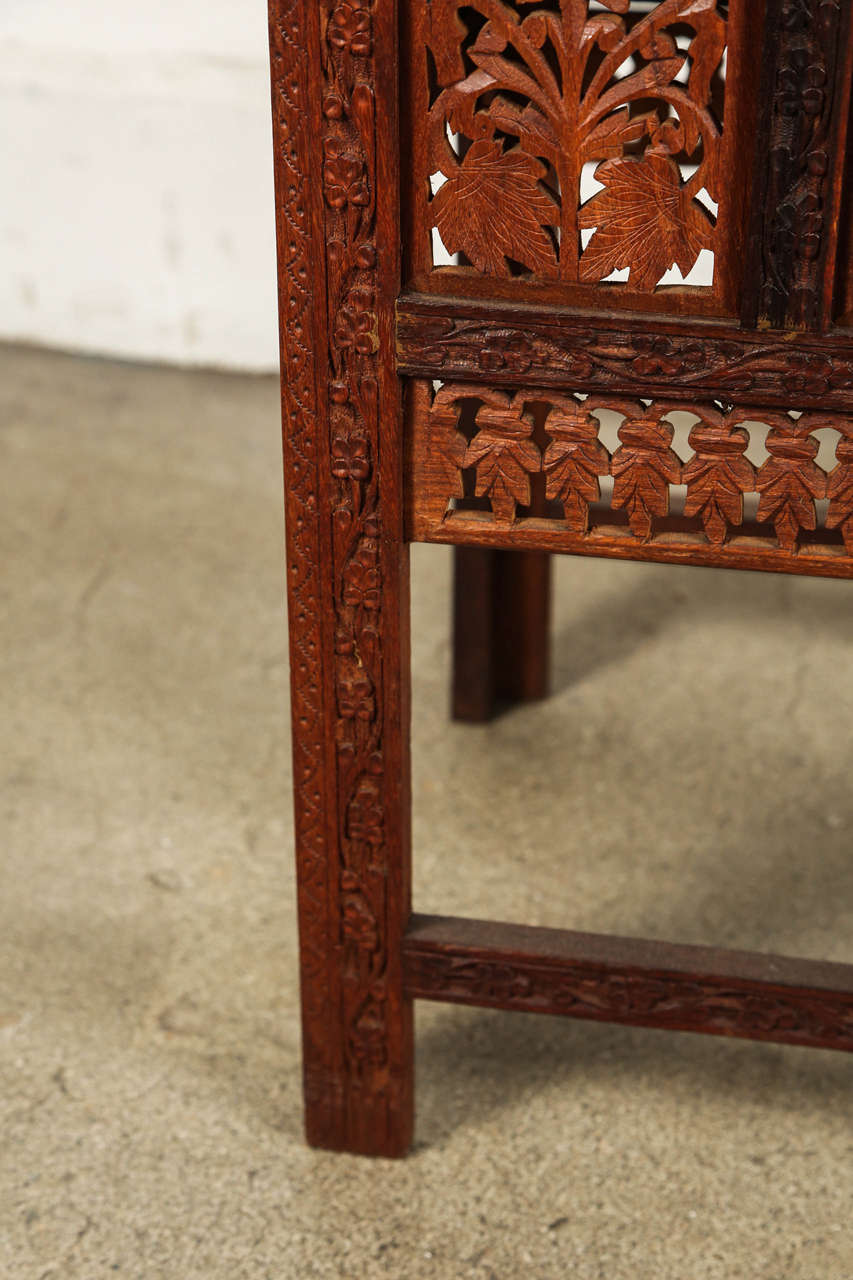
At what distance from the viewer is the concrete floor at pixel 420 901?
187cm

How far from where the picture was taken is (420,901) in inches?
94.6

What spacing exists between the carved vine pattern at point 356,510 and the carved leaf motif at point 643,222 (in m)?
0.20

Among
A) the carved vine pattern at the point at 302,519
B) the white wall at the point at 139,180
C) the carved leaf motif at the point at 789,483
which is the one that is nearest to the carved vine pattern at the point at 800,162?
the carved leaf motif at the point at 789,483

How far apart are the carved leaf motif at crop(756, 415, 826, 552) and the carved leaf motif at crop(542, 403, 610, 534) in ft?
0.49

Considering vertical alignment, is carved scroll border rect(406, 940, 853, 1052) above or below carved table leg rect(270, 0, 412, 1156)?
below

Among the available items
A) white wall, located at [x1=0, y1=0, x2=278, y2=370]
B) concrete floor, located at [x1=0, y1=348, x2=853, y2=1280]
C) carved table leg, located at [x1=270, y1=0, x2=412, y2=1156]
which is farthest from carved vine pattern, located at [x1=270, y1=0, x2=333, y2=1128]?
white wall, located at [x1=0, y1=0, x2=278, y2=370]

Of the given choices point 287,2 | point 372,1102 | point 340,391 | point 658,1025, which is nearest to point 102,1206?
point 372,1102

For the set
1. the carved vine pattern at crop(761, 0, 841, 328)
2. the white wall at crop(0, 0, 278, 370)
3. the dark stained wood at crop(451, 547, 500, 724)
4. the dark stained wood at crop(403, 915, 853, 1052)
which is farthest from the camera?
the white wall at crop(0, 0, 278, 370)

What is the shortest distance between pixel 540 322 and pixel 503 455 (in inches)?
5.3

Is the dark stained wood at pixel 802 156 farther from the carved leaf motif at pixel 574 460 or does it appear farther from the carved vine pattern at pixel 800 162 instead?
A: the carved leaf motif at pixel 574 460

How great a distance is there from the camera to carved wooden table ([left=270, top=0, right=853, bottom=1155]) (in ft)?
4.61

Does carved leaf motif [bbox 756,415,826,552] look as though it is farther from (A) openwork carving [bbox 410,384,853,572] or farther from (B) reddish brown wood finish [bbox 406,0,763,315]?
(B) reddish brown wood finish [bbox 406,0,763,315]

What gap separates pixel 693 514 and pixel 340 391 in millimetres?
350

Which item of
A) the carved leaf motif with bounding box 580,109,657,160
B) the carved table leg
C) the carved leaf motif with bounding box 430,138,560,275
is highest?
the carved leaf motif with bounding box 580,109,657,160
